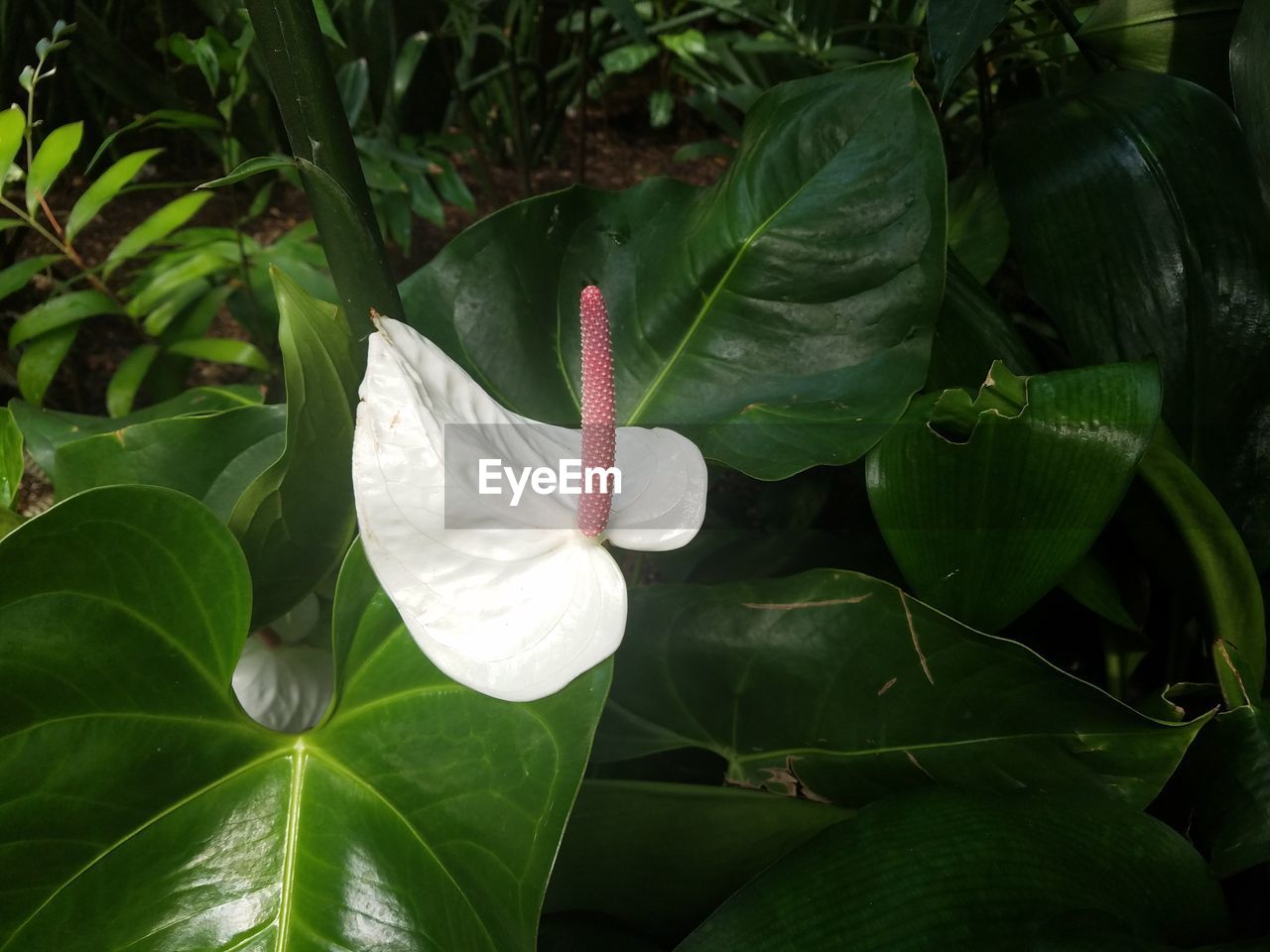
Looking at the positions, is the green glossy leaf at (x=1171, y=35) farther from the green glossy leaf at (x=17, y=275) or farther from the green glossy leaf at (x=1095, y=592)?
the green glossy leaf at (x=17, y=275)

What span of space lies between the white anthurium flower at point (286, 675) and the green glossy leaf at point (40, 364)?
1.31ft

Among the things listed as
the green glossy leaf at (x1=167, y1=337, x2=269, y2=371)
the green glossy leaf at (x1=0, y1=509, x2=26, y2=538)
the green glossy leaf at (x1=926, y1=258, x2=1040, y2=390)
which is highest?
the green glossy leaf at (x1=926, y1=258, x2=1040, y2=390)

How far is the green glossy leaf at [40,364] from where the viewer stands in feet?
2.65

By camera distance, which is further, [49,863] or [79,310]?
[79,310]

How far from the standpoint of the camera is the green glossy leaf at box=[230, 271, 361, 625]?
433mm

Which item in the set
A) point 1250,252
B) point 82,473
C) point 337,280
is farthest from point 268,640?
point 1250,252

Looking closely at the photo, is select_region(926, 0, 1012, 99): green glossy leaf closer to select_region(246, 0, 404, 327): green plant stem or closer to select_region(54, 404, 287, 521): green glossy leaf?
select_region(246, 0, 404, 327): green plant stem

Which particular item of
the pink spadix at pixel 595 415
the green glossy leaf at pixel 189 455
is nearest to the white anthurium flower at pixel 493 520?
the pink spadix at pixel 595 415

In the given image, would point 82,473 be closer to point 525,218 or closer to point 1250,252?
point 525,218

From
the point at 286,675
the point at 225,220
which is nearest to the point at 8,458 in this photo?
the point at 286,675

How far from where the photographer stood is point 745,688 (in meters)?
0.54

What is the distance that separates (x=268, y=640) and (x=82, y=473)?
0.52 feet

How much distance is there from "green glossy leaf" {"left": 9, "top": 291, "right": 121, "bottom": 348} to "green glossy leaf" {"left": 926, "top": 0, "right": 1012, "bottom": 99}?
763 millimetres

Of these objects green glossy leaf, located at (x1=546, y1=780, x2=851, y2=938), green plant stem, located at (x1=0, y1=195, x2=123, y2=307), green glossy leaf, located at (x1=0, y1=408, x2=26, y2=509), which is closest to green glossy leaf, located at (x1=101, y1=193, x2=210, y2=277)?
green plant stem, located at (x1=0, y1=195, x2=123, y2=307)
